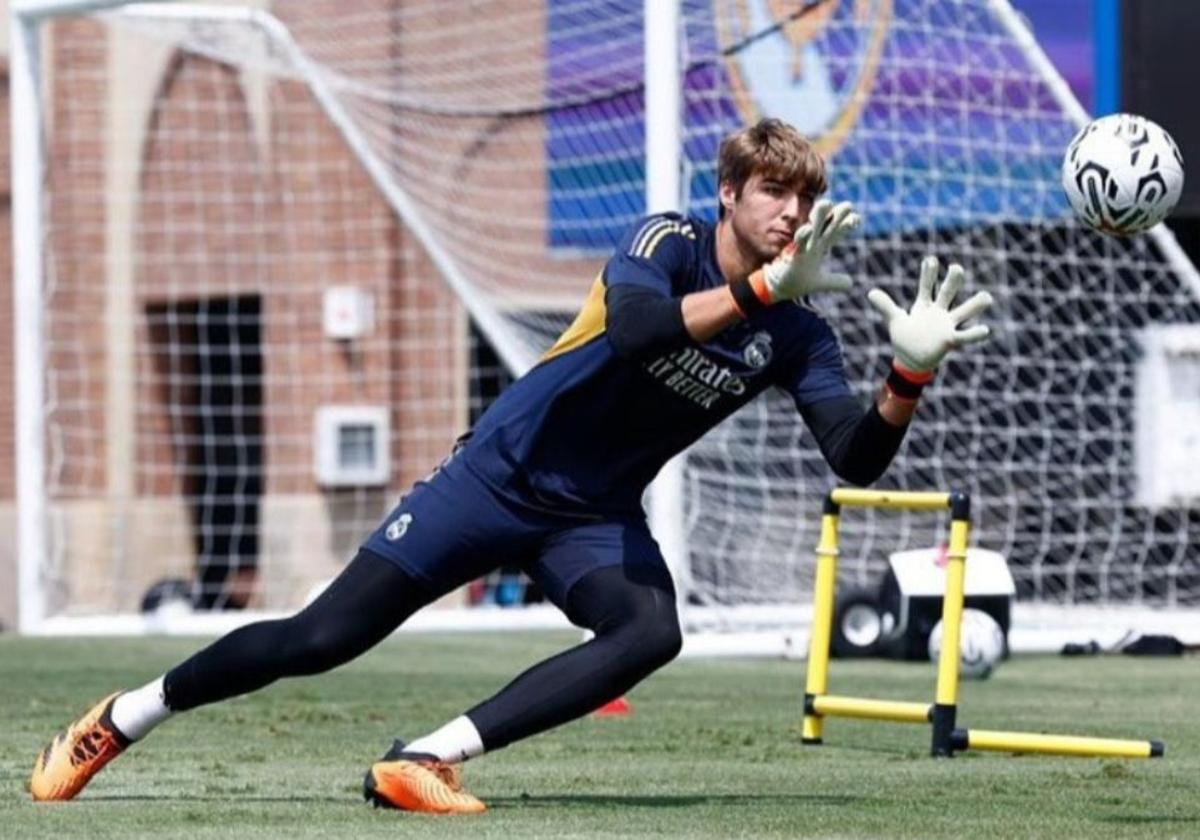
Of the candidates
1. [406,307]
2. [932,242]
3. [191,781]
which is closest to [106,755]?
[191,781]

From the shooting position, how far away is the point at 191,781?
790 cm

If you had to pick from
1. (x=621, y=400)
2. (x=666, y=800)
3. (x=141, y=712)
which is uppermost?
(x=621, y=400)

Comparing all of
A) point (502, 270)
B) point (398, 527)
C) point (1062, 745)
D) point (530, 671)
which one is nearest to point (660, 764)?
point (1062, 745)

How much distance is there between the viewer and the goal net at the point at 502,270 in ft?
50.9

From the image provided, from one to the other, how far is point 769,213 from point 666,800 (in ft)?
4.92

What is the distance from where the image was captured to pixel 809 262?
6.62 m

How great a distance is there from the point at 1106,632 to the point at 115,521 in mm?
12023

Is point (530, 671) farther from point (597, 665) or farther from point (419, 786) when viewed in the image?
point (419, 786)

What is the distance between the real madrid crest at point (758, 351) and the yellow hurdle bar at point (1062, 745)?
178 cm

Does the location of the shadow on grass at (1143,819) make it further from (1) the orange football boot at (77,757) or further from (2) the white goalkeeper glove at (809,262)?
(1) the orange football boot at (77,757)

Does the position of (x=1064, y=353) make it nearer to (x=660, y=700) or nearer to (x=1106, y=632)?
(x=1106, y=632)

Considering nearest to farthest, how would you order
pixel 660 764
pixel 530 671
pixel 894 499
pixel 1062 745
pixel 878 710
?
pixel 530 671 → pixel 1062 745 → pixel 660 764 → pixel 878 710 → pixel 894 499

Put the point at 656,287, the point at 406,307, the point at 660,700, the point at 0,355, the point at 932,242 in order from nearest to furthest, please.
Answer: the point at 656,287
the point at 660,700
the point at 932,242
the point at 406,307
the point at 0,355

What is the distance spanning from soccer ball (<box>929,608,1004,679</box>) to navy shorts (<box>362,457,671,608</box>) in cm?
553
